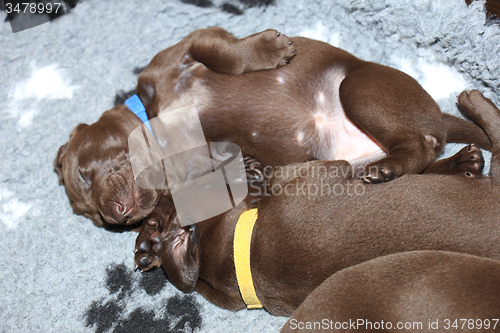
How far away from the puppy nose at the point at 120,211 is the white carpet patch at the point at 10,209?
945mm

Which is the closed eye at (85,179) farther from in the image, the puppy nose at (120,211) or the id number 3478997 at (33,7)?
the id number 3478997 at (33,7)

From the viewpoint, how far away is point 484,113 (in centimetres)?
246

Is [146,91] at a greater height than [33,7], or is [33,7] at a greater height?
[33,7]

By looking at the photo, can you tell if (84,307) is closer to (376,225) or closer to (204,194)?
(204,194)

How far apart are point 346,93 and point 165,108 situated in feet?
3.53

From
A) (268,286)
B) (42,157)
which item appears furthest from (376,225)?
A: (42,157)

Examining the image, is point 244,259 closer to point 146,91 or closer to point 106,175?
point 106,175

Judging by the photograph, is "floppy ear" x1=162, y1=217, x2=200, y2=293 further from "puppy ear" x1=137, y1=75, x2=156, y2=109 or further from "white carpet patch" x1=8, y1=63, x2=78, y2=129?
"white carpet patch" x1=8, y1=63, x2=78, y2=129

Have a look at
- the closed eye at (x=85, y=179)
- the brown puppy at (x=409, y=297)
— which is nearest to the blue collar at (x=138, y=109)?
the closed eye at (x=85, y=179)

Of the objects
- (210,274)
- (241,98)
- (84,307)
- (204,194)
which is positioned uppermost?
(241,98)

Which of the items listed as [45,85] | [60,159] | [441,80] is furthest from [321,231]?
[45,85]

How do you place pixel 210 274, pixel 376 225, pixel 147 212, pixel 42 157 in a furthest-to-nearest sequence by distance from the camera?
pixel 42 157 < pixel 147 212 < pixel 210 274 < pixel 376 225

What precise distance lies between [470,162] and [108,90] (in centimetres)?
236

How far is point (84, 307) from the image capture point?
2666 mm
